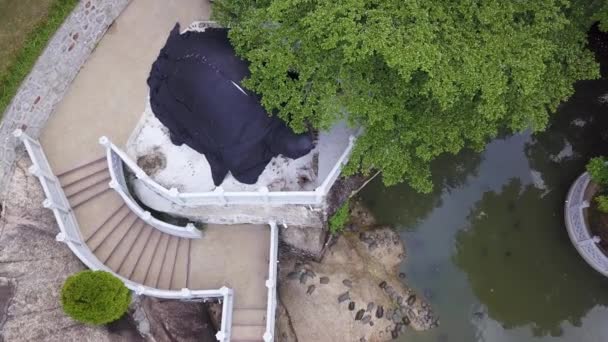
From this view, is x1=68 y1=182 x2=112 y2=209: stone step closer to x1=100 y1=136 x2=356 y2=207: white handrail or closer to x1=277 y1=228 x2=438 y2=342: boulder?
x1=100 y1=136 x2=356 y2=207: white handrail

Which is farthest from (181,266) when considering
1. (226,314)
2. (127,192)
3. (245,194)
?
(245,194)

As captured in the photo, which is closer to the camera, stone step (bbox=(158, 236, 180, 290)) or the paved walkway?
stone step (bbox=(158, 236, 180, 290))

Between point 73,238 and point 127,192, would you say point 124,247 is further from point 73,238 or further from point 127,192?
point 127,192

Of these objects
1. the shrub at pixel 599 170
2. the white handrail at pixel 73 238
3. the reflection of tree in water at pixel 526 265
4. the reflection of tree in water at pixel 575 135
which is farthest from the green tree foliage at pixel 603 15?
the white handrail at pixel 73 238

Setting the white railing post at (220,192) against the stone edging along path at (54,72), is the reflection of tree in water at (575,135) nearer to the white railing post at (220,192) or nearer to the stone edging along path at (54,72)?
the white railing post at (220,192)

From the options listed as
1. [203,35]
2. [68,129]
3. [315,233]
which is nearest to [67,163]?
[68,129]

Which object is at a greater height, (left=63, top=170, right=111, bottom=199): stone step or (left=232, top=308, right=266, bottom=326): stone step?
(left=63, top=170, right=111, bottom=199): stone step

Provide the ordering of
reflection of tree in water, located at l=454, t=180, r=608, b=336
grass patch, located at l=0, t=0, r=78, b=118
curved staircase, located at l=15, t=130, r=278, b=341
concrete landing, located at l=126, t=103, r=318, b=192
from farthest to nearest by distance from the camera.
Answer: reflection of tree in water, located at l=454, t=180, r=608, b=336 < curved staircase, located at l=15, t=130, r=278, b=341 < concrete landing, located at l=126, t=103, r=318, b=192 < grass patch, located at l=0, t=0, r=78, b=118

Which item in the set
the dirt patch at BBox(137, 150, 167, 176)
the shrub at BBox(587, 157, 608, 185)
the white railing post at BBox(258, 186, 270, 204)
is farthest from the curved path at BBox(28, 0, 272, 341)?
the shrub at BBox(587, 157, 608, 185)

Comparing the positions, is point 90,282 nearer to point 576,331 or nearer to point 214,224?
point 214,224
